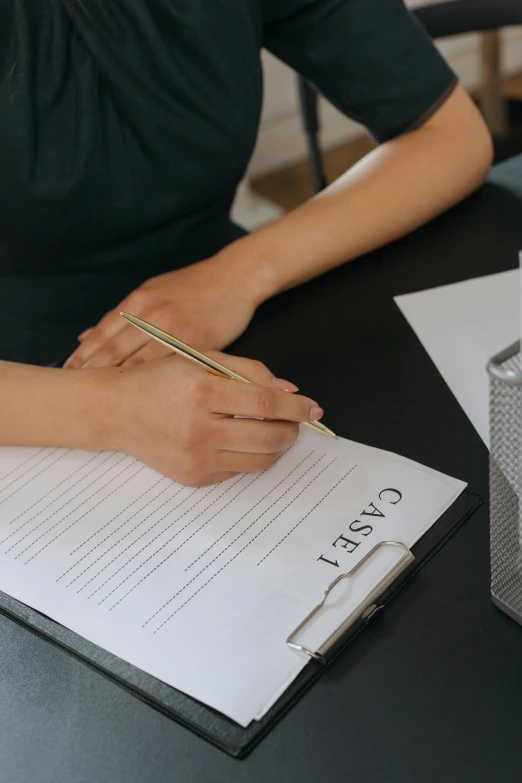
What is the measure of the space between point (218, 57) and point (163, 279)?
0.27 m

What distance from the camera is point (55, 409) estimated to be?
2.22 feet

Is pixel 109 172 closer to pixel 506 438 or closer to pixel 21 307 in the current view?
pixel 21 307

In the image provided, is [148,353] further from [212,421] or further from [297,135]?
[297,135]

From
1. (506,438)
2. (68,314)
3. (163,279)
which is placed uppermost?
(506,438)

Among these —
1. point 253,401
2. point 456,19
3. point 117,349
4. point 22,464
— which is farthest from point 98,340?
point 456,19

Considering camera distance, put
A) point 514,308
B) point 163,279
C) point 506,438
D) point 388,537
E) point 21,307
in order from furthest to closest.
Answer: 1. point 21,307
2. point 163,279
3. point 514,308
4. point 388,537
5. point 506,438

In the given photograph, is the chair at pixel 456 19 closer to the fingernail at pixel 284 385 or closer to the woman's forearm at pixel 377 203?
the woman's forearm at pixel 377 203

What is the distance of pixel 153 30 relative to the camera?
0.84 metres

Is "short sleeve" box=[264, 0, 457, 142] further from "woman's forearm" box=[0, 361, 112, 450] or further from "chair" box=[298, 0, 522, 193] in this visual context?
"woman's forearm" box=[0, 361, 112, 450]

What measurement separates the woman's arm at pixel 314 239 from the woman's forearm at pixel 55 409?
73 millimetres

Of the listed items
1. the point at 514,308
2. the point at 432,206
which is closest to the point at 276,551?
the point at 514,308

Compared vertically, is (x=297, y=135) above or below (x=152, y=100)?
below

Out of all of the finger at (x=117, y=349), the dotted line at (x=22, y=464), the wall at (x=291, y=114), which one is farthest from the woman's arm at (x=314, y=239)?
the wall at (x=291, y=114)

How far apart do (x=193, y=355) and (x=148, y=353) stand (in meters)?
0.17
